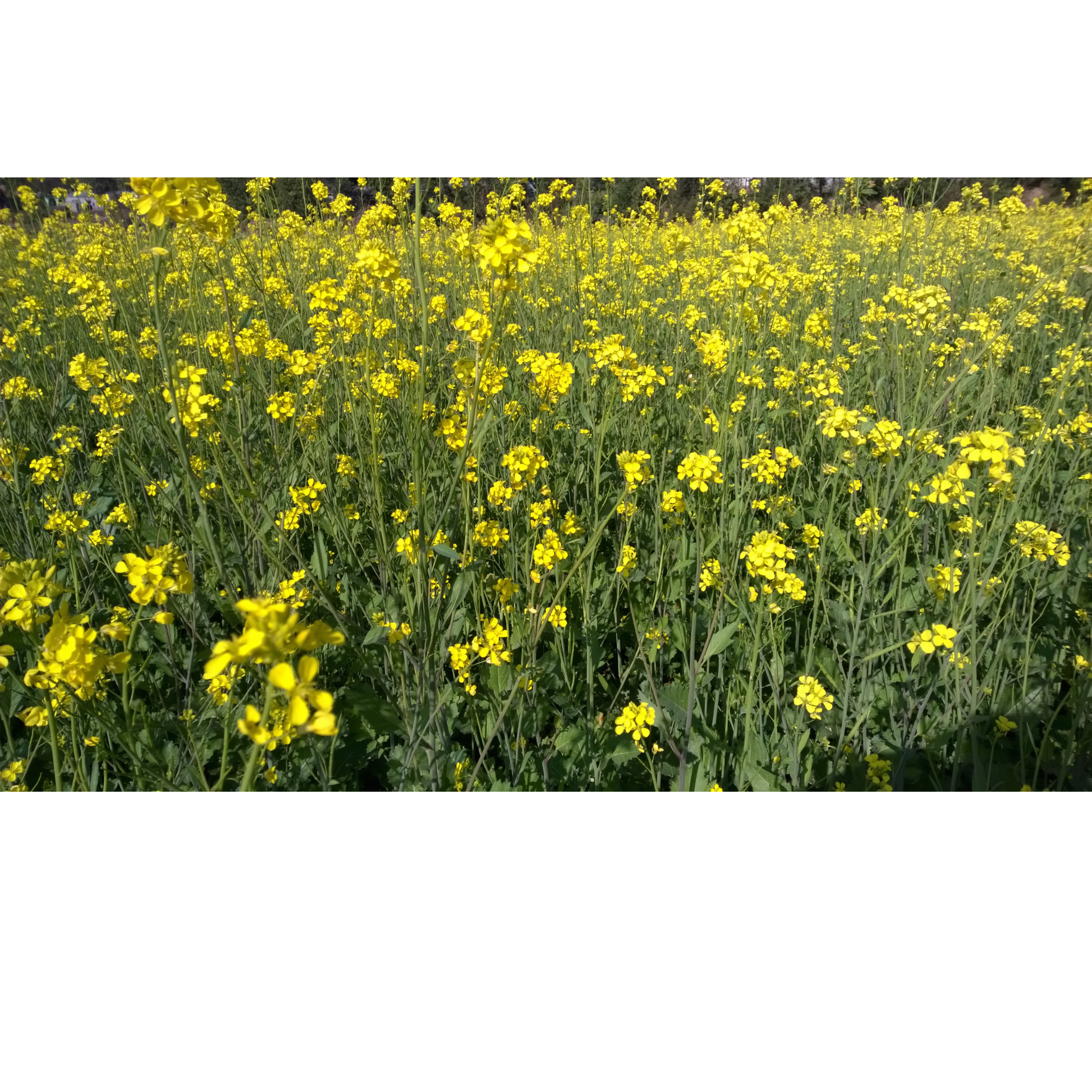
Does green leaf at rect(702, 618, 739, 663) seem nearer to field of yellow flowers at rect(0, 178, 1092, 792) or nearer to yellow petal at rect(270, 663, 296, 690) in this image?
field of yellow flowers at rect(0, 178, 1092, 792)

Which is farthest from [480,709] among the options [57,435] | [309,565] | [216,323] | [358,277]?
[216,323]

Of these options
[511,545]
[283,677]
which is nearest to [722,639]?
[511,545]

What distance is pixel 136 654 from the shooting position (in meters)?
1.42

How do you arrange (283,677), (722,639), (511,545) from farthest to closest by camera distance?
(511,545) < (722,639) < (283,677)

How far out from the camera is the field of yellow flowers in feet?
4.22

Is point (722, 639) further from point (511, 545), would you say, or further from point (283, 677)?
point (283, 677)

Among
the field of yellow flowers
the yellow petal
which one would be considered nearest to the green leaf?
the field of yellow flowers

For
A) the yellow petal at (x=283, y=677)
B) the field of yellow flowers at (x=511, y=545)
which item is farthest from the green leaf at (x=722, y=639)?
the yellow petal at (x=283, y=677)

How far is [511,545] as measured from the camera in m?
1.71

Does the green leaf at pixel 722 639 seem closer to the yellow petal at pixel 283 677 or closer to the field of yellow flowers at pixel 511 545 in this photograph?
the field of yellow flowers at pixel 511 545

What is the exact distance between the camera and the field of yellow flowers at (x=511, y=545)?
1.29 m

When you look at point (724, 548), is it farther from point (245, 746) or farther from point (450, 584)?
point (245, 746)

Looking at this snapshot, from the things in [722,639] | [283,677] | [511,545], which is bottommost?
[722,639]
